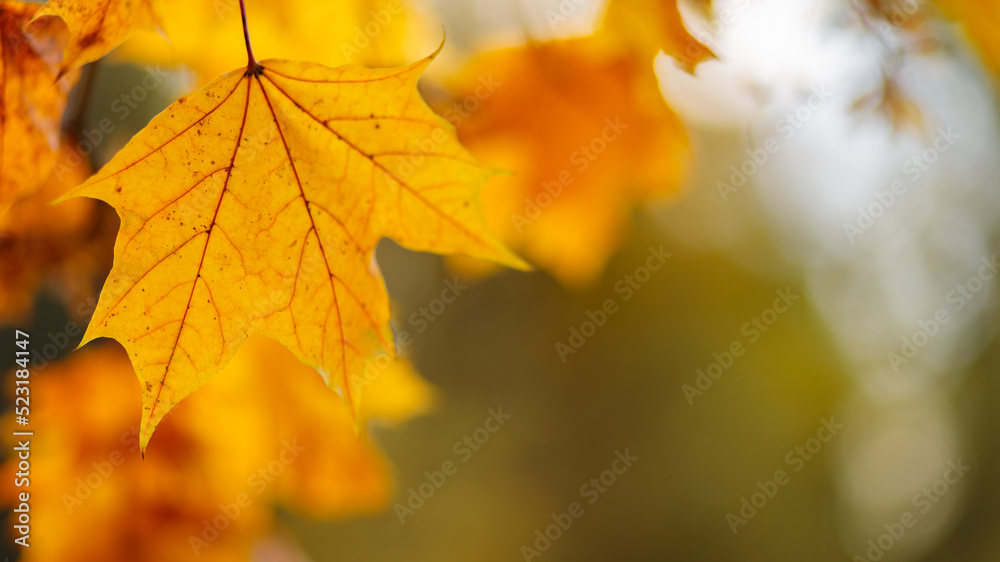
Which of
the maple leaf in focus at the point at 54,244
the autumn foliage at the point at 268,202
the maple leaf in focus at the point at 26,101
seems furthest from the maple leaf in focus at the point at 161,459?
the maple leaf in focus at the point at 26,101

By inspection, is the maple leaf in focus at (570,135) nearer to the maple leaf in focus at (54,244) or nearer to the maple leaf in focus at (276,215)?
the maple leaf in focus at (276,215)

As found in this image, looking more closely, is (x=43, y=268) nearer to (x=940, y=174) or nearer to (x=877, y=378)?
(x=940, y=174)

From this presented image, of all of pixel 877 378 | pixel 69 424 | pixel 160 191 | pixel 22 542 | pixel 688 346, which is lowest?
pixel 877 378

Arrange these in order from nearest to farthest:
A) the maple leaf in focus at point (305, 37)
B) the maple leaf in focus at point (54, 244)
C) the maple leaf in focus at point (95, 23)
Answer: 1. the maple leaf in focus at point (95, 23)
2. the maple leaf in focus at point (54, 244)
3. the maple leaf in focus at point (305, 37)

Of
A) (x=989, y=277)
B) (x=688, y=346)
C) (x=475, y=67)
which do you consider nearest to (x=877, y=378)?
(x=989, y=277)

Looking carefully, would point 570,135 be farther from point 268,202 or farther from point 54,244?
point 54,244

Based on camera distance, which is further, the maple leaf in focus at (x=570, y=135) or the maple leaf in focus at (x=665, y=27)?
the maple leaf in focus at (x=570, y=135)
